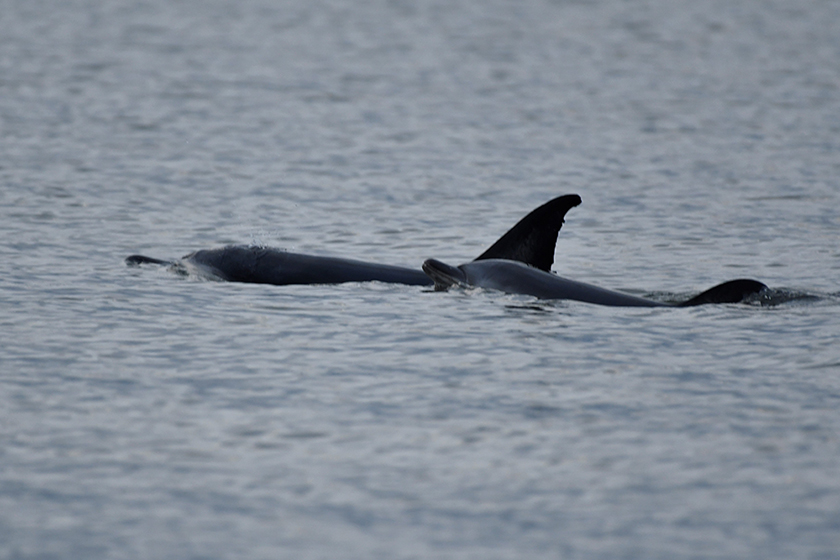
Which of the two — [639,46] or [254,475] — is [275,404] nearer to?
[254,475]

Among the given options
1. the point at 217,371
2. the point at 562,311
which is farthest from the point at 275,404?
the point at 562,311

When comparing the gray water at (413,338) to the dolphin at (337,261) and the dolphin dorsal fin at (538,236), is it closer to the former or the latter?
the dolphin at (337,261)

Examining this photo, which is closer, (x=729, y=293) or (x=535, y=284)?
(x=729, y=293)

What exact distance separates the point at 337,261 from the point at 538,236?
228 centimetres

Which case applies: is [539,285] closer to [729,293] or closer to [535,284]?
[535,284]

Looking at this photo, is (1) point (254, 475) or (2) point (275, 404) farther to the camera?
(2) point (275, 404)

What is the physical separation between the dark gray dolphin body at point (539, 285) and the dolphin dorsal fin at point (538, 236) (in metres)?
0.24

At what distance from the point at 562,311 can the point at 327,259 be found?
3.15 m

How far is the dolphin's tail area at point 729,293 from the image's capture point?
13.0m

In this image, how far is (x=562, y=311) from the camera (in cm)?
1319

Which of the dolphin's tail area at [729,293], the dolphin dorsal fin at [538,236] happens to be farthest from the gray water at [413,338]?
the dolphin dorsal fin at [538,236]

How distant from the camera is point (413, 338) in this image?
40.5 ft

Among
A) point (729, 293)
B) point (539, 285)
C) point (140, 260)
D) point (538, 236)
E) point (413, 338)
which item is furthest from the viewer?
point (140, 260)

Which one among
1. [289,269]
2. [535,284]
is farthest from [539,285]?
[289,269]
